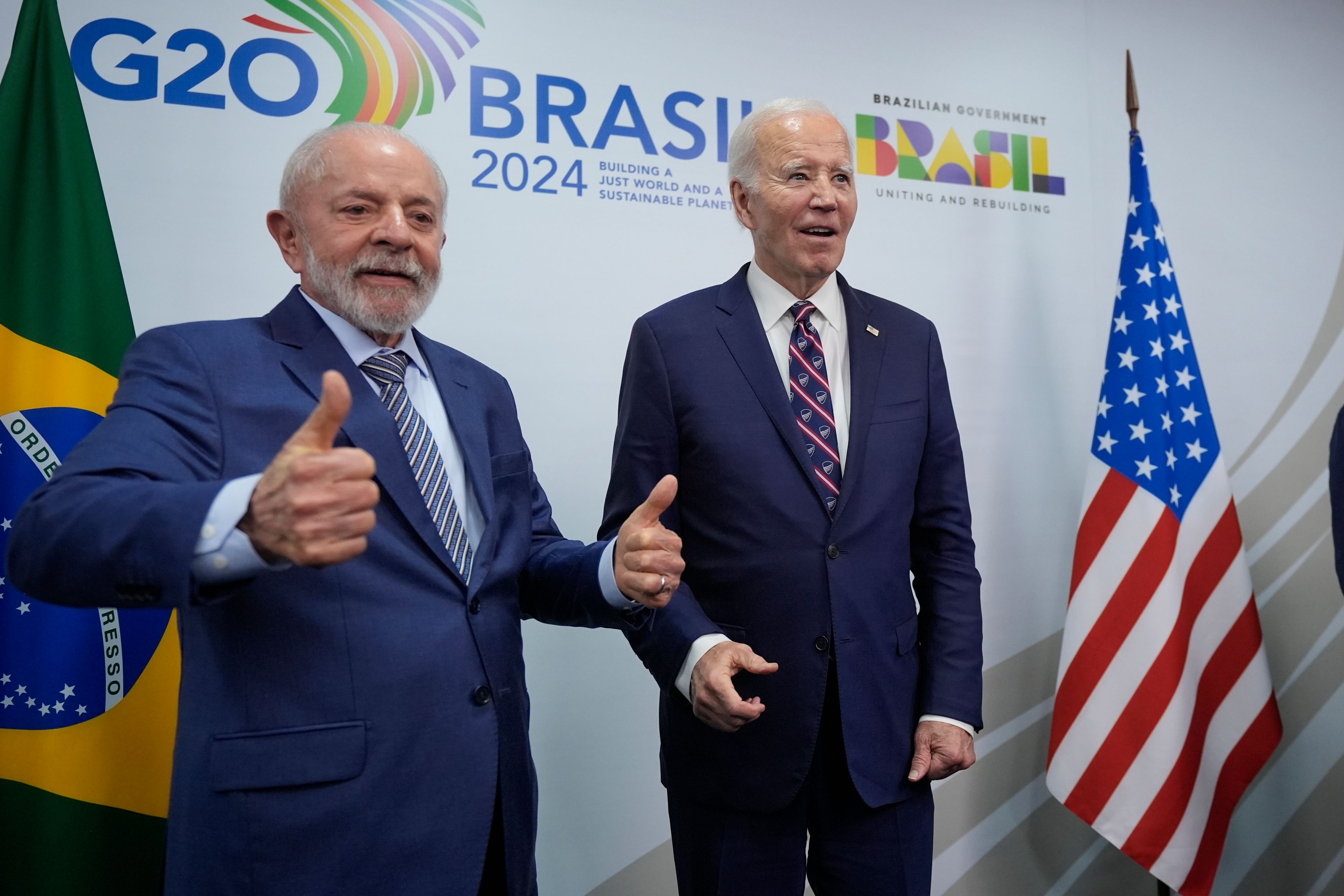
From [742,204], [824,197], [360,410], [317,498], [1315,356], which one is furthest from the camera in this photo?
[1315,356]

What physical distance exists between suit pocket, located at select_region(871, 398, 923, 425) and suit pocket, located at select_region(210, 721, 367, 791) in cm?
102

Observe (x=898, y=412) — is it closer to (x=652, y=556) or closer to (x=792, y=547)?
(x=792, y=547)

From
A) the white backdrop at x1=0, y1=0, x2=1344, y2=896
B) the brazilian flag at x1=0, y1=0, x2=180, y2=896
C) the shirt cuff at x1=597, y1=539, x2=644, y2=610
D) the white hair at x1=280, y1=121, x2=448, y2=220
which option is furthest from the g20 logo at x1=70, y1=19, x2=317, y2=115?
the shirt cuff at x1=597, y1=539, x2=644, y2=610

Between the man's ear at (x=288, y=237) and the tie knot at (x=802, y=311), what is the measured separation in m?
0.88

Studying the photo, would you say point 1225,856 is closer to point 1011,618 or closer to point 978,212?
point 1011,618

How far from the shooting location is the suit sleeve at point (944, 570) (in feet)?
5.76

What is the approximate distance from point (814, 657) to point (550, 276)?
49.9 inches

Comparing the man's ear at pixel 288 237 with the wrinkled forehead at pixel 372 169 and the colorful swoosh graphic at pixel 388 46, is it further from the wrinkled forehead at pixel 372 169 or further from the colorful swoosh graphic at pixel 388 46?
the colorful swoosh graphic at pixel 388 46

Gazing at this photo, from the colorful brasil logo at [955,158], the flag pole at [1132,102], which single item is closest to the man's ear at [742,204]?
the colorful brasil logo at [955,158]

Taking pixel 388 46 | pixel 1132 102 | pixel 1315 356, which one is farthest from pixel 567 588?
pixel 1315 356

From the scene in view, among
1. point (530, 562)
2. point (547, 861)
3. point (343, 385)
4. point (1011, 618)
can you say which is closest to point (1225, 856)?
point (1011, 618)

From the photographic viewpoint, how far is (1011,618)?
2.91m

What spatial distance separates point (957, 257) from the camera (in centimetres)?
290

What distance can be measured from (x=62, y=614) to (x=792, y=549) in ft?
4.51
